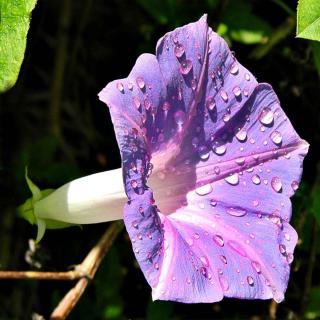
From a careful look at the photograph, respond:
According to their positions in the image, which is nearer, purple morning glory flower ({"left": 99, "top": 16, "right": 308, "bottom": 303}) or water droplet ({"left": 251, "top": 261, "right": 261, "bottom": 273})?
purple morning glory flower ({"left": 99, "top": 16, "right": 308, "bottom": 303})

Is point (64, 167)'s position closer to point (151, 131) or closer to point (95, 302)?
point (95, 302)

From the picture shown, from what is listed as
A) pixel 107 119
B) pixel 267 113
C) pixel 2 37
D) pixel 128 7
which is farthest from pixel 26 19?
pixel 128 7

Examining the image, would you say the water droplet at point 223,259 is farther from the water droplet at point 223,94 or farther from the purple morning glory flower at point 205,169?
the water droplet at point 223,94

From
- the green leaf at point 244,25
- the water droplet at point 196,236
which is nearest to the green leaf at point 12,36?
the water droplet at point 196,236

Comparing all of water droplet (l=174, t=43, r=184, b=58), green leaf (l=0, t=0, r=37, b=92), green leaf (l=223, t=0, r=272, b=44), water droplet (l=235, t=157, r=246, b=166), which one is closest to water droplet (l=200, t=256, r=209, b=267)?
water droplet (l=235, t=157, r=246, b=166)

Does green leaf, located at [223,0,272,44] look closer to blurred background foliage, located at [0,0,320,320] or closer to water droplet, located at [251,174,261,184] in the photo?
blurred background foliage, located at [0,0,320,320]

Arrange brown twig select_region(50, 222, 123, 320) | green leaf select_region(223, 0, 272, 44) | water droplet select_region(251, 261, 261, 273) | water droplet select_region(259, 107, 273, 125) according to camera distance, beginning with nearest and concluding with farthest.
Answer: water droplet select_region(251, 261, 261, 273), water droplet select_region(259, 107, 273, 125), brown twig select_region(50, 222, 123, 320), green leaf select_region(223, 0, 272, 44)
